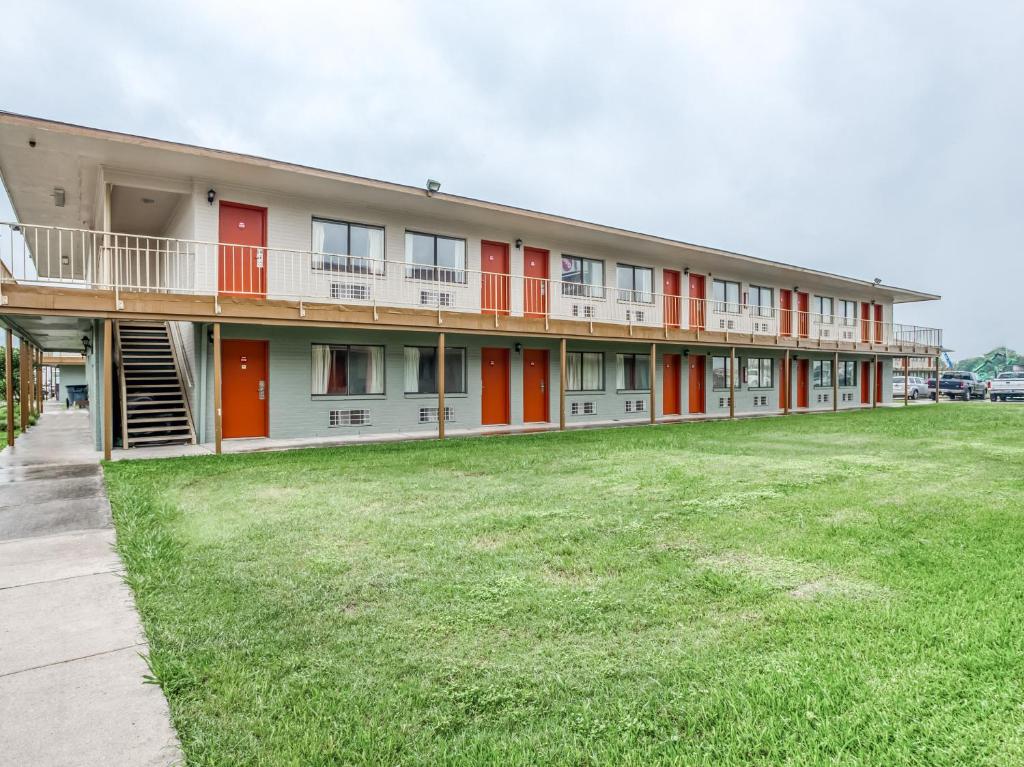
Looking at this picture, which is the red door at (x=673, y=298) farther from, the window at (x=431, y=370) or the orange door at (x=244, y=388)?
the orange door at (x=244, y=388)

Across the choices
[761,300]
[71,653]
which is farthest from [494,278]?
[71,653]

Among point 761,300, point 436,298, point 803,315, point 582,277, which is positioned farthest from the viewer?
point 803,315

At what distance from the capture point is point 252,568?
4.57m

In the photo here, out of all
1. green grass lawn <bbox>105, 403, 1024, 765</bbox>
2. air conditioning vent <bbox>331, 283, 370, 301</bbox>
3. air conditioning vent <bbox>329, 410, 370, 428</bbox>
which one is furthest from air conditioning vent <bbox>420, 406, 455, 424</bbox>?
green grass lawn <bbox>105, 403, 1024, 765</bbox>

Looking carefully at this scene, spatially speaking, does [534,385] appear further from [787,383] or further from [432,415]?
[787,383]

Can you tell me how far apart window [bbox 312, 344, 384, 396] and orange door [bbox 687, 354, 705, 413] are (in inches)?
484

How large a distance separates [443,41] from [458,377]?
5302 cm

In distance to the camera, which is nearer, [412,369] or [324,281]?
[324,281]

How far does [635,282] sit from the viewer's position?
67.1 ft

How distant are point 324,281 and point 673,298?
1287 cm

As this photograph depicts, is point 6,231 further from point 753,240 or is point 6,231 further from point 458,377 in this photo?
point 753,240

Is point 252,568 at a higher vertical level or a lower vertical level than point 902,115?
lower

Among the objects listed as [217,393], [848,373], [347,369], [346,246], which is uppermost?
[346,246]

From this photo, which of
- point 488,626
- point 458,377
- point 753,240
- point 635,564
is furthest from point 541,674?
point 753,240
